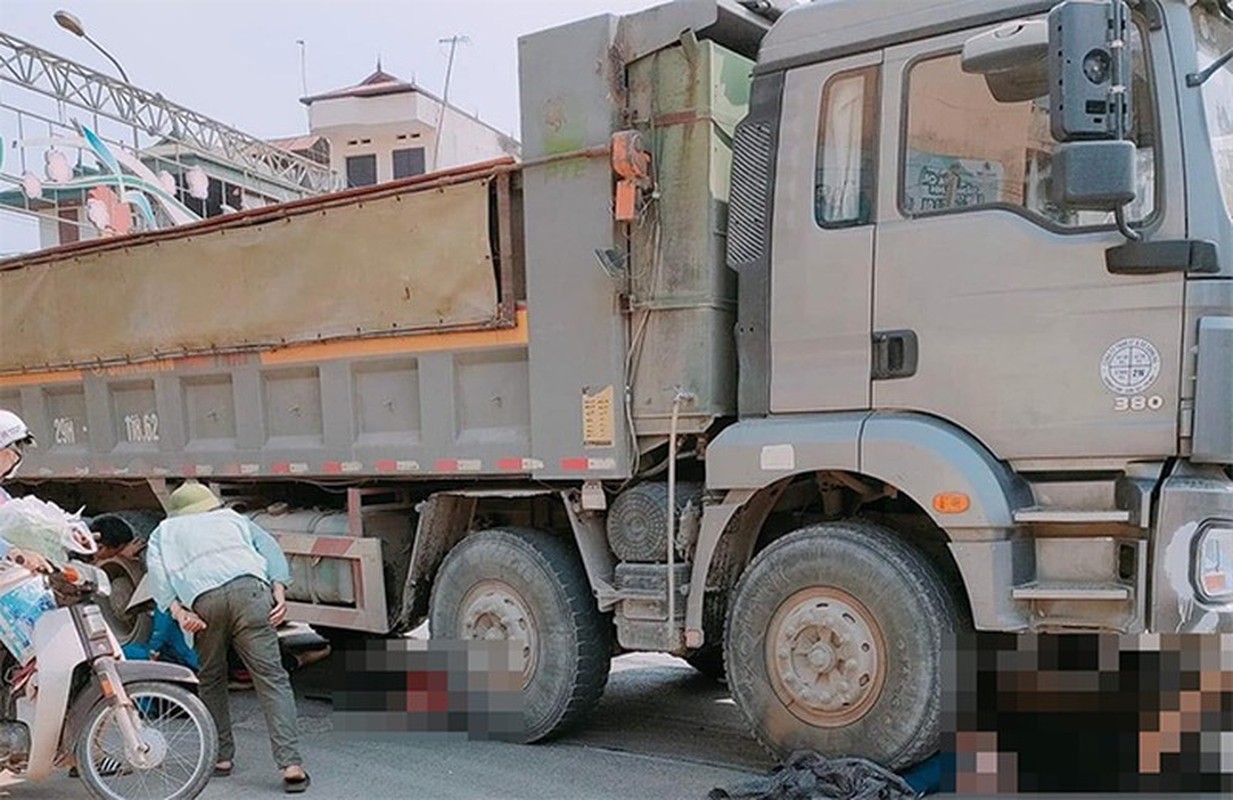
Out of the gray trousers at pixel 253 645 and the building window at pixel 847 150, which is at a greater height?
the building window at pixel 847 150

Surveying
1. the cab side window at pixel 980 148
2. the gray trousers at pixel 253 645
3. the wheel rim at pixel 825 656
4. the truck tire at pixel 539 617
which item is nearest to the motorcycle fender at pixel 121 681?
the gray trousers at pixel 253 645

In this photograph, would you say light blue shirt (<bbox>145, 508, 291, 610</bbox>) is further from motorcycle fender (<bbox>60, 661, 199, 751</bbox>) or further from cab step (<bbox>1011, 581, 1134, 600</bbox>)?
cab step (<bbox>1011, 581, 1134, 600</bbox>)

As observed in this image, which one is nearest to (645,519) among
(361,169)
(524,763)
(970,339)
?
(524,763)

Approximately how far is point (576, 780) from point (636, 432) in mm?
1497

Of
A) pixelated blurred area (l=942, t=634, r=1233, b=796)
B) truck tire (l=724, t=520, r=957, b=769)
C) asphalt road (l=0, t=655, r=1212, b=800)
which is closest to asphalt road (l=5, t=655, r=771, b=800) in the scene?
asphalt road (l=0, t=655, r=1212, b=800)

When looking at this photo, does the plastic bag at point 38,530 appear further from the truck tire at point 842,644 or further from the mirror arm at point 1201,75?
the mirror arm at point 1201,75

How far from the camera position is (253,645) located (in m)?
4.60

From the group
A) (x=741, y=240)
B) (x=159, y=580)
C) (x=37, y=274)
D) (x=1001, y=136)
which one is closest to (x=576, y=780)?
(x=159, y=580)

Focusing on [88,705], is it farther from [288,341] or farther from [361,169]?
[361,169]

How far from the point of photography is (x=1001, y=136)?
383 centimetres

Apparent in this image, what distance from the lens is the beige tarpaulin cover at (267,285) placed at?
5.14 metres

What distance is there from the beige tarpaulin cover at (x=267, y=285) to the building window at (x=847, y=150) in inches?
63.9

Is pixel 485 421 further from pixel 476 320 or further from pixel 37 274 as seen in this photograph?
pixel 37 274

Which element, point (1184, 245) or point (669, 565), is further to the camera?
point (669, 565)
